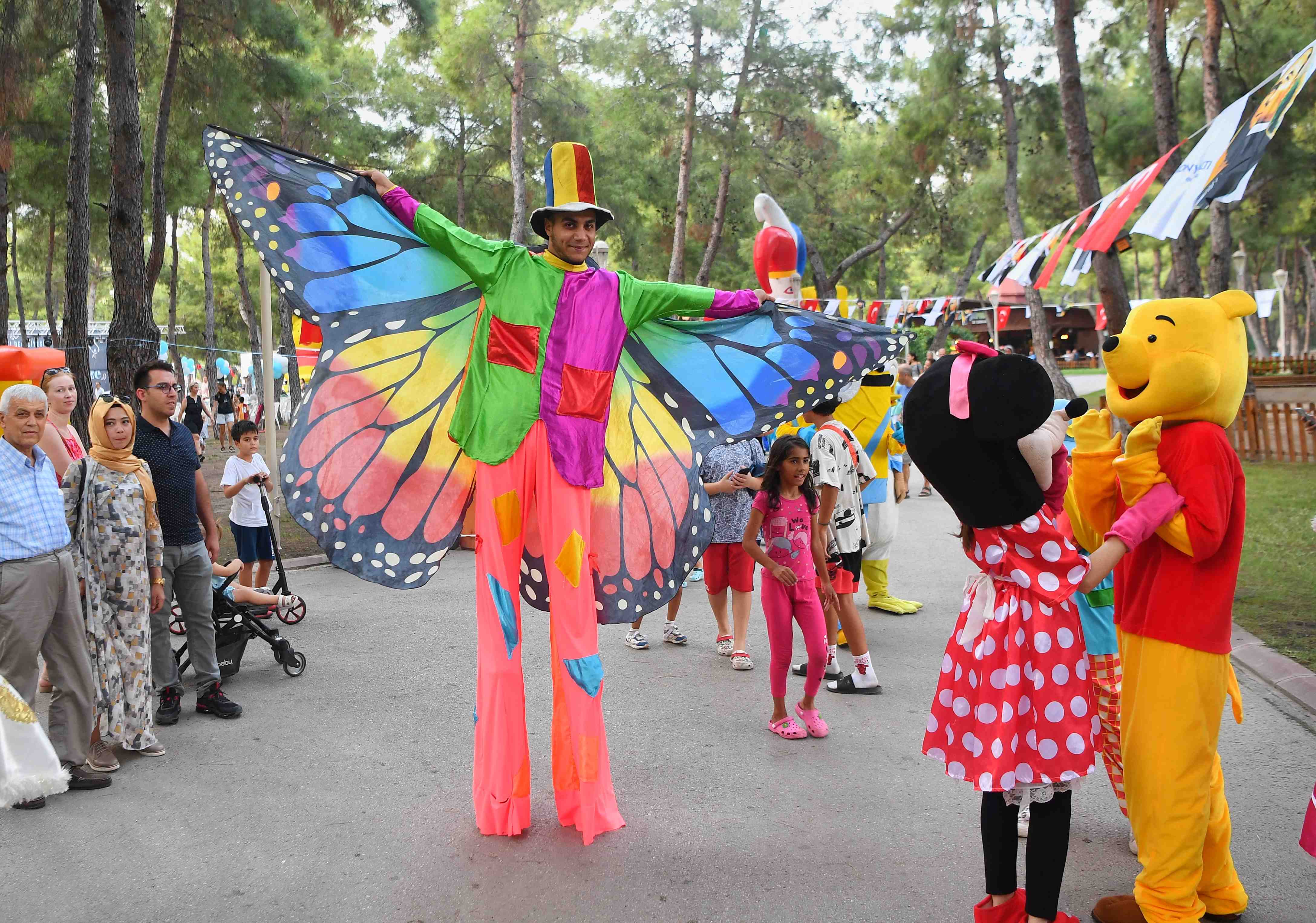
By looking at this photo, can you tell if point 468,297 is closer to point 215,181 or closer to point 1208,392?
point 215,181

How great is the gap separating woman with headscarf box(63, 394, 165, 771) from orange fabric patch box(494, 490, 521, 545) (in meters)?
2.15

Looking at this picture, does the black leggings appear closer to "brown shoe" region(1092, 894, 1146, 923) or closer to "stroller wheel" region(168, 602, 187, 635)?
"brown shoe" region(1092, 894, 1146, 923)

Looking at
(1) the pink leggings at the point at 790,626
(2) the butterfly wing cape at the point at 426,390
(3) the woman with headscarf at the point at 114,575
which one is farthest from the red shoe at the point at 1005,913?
(3) the woman with headscarf at the point at 114,575

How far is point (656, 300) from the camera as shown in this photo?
3.79 meters

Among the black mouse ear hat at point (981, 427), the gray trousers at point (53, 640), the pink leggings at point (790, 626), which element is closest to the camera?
the black mouse ear hat at point (981, 427)

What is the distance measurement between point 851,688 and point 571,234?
317 cm

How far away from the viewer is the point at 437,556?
376 centimetres

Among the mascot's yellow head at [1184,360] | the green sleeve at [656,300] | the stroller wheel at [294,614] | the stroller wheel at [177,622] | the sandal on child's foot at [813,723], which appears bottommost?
the sandal on child's foot at [813,723]

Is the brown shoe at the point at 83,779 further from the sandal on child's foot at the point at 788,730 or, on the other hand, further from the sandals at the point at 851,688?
the sandals at the point at 851,688

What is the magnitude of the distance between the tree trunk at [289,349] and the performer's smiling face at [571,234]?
632 inches

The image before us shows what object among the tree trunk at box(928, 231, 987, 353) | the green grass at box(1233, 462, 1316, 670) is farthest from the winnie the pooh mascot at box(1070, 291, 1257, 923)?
the tree trunk at box(928, 231, 987, 353)

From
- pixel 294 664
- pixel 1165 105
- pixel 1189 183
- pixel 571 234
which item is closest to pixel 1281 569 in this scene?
pixel 1189 183

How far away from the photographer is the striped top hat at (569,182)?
3.54 meters

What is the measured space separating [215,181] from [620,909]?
2878mm
